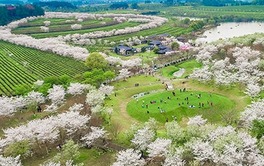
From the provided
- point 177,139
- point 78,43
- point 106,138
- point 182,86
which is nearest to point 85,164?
point 106,138

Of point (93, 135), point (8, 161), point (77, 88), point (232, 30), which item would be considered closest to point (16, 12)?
point (232, 30)

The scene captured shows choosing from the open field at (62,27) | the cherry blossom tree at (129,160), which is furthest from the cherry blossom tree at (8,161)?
the open field at (62,27)

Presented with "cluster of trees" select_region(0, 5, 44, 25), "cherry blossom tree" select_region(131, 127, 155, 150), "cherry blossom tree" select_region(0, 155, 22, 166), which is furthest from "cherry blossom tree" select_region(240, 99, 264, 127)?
"cluster of trees" select_region(0, 5, 44, 25)

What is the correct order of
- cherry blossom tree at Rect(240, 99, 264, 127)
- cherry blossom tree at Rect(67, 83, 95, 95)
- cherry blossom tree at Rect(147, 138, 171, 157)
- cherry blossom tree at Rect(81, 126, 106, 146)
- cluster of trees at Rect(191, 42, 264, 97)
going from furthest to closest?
cluster of trees at Rect(191, 42, 264, 97) → cherry blossom tree at Rect(67, 83, 95, 95) → cherry blossom tree at Rect(240, 99, 264, 127) → cherry blossom tree at Rect(81, 126, 106, 146) → cherry blossom tree at Rect(147, 138, 171, 157)

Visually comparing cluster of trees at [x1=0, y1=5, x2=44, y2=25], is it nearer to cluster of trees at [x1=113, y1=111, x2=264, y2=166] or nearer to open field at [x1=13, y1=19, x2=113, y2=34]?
open field at [x1=13, y1=19, x2=113, y2=34]

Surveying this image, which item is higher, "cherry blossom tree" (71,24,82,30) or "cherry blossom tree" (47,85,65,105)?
"cherry blossom tree" (71,24,82,30)

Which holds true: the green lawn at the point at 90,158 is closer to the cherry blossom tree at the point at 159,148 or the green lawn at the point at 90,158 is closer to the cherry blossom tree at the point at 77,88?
the cherry blossom tree at the point at 159,148

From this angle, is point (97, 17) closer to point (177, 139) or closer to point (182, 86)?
point (182, 86)
